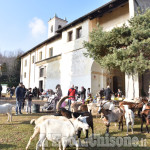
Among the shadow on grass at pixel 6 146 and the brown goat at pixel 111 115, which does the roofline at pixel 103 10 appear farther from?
the shadow on grass at pixel 6 146

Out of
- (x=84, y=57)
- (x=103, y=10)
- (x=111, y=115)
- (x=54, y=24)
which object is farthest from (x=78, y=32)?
(x=54, y=24)

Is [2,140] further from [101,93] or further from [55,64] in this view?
[55,64]

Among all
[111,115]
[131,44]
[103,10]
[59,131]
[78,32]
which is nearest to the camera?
[59,131]

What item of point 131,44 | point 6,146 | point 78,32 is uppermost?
point 78,32

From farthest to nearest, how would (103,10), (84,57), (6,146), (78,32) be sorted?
(78,32) < (84,57) < (103,10) < (6,146)

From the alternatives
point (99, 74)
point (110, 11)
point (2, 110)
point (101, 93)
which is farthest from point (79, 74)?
point (2, 110)

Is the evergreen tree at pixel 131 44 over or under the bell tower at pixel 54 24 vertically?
under

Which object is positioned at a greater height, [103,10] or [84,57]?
[103,10]

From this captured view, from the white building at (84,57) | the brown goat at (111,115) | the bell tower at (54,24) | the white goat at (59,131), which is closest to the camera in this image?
the white goat at (59,131)

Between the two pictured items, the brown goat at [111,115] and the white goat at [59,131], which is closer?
the white goat at [59,131]

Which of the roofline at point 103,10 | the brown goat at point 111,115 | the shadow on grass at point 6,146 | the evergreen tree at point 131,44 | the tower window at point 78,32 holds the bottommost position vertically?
the shadow on grass at point 6,146

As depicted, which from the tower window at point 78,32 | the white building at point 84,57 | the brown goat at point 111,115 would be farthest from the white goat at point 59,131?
the tower window at point 78,32

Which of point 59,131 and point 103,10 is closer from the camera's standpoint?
point 59,131

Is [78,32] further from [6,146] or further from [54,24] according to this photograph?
[54,24]
